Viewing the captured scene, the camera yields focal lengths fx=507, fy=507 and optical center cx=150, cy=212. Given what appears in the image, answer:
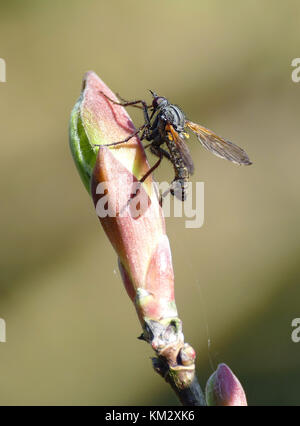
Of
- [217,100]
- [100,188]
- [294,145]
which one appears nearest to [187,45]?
[217,100]

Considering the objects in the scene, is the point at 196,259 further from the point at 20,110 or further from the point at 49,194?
the point at 20,110

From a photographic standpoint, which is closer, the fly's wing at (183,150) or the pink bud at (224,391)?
the pink bud at (224,391)

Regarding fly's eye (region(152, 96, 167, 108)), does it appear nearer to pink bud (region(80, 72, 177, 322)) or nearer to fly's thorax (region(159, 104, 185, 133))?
fly's thorax (region(159, 104, 185, 133))

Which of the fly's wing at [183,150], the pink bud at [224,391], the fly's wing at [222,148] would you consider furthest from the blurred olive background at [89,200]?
the pink bud at [224,391]

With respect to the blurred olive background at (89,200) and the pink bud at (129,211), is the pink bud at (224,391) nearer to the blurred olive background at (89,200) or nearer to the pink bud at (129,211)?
the pink bud at (129,211)

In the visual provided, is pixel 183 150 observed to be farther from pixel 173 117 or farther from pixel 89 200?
pixel 89 200

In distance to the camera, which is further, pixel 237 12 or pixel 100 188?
pixel 237 12
